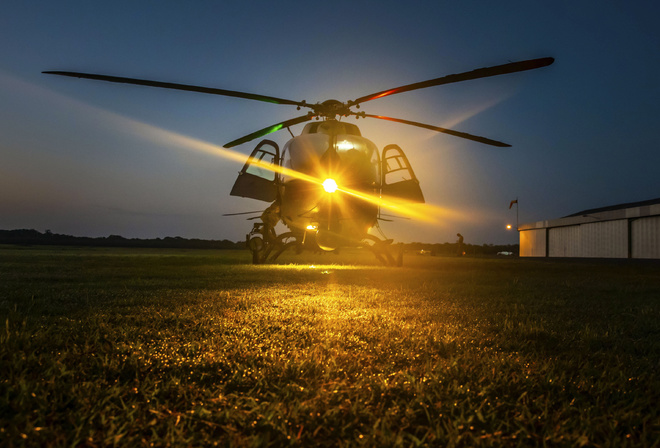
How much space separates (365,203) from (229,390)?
9214 millimetres

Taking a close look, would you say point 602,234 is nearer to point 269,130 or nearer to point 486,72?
point 269,130

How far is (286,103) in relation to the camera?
9.02 meters

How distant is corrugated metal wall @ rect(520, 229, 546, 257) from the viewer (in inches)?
1329

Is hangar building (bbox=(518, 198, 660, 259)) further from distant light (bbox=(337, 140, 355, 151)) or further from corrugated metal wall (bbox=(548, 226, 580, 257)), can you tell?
distant light (bbox=(337, 140, 355, 151))

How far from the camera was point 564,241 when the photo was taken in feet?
101

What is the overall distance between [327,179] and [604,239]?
23772 mm

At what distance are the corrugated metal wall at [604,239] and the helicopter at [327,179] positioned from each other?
1934 cm

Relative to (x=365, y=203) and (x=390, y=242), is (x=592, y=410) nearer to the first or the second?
(x=365, y=203)

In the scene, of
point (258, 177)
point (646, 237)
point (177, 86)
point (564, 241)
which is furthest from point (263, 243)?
point (564, 241)

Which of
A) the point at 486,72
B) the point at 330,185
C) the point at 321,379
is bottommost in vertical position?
the point at 321,379

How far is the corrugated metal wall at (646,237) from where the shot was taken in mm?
21797

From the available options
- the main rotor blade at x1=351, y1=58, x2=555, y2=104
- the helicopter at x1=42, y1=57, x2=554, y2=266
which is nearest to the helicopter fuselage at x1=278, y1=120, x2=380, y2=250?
the helicopter at x1=42, y1=57, x2=554, y2=266

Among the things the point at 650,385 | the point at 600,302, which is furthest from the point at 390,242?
the point at 650,385

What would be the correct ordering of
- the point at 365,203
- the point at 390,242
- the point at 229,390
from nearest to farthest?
1. the point at 229,390
2. the point at 365,203
3. the point at 390,242
